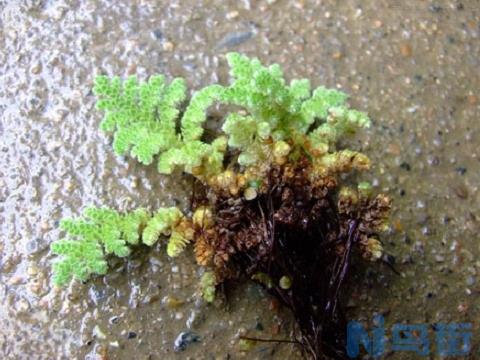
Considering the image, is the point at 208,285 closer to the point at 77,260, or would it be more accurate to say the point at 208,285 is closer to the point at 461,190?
the point at 77,260

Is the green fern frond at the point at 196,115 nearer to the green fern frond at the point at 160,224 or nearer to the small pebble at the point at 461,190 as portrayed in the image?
the green fern frond at the point at 160,224

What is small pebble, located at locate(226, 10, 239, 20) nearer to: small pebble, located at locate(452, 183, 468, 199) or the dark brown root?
the dark brown root

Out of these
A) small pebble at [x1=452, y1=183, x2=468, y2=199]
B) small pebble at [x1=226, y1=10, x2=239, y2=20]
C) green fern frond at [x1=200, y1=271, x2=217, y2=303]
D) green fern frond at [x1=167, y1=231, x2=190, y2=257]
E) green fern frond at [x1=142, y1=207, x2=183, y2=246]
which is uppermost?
small pebble at [x1=226, y1=10, x2=239, y2=20]

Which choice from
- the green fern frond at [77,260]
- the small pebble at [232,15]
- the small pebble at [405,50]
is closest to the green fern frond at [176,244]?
the green fern frond at [77,260]

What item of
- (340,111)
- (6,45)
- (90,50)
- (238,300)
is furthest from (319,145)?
(6,45)

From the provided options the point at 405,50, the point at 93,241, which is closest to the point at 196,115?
the point at 93,241

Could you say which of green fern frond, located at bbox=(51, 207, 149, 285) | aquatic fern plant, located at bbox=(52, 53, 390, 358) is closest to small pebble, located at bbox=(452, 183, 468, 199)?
aquatic fern plant, located at bbox=(52, 53, 390, 358)
